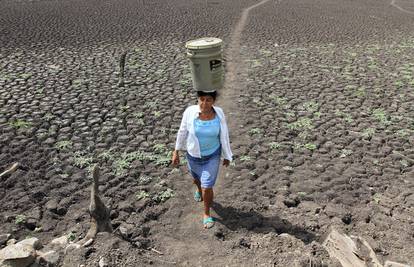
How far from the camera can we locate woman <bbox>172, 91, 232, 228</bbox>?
4582mm

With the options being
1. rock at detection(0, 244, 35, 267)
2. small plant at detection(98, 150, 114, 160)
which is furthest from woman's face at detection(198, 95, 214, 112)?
small plant at detection(98, 150, 114, 160)

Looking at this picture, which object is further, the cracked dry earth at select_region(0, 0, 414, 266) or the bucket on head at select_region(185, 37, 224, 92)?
the cracked dry earth at select_region(0, 0, 414, 266)

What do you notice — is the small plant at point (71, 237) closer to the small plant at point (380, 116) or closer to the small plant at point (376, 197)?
the small plant at point (376, 197)

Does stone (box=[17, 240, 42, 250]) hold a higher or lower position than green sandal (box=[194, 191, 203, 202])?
higher

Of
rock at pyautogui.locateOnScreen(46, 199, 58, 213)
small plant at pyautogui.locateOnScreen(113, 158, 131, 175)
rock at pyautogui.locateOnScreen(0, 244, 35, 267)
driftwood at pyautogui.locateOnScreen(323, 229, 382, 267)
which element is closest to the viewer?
rock at pyautogui.locateOnScreen(0, 244, 35, 267)

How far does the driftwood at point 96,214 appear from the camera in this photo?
4441 millimetres

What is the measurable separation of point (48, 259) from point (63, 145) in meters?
2.92

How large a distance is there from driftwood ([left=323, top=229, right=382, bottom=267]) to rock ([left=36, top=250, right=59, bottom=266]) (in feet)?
8.63

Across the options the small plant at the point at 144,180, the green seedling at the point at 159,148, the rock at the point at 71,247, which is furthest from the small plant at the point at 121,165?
the rock at the point at 71,247

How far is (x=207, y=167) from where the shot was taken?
470 centimetres

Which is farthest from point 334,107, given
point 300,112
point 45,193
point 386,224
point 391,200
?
point 45,193

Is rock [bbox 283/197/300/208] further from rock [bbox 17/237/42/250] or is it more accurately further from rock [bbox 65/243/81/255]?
rock [bbox 17/237/42/250]

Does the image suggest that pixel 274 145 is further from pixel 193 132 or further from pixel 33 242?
pixel 33 242

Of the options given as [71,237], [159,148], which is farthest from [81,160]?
[71,237]
